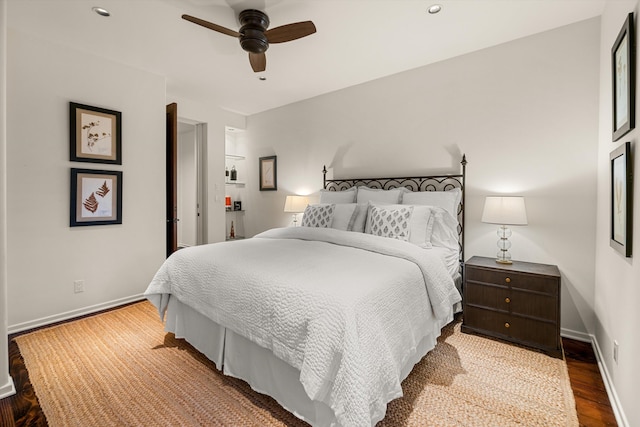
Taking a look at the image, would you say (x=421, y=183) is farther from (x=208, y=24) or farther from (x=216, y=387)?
(x=216, y=387)

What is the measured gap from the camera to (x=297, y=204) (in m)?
4.26

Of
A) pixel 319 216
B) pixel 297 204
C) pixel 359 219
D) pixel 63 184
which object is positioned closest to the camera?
pixel 63 184

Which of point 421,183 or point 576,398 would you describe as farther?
point 421,183

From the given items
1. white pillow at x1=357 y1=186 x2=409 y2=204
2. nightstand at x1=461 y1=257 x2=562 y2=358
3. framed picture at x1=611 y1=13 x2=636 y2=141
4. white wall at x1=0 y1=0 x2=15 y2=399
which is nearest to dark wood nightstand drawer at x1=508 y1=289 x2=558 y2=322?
nightstand at x1=461 y1=257 x2=562 y2=358

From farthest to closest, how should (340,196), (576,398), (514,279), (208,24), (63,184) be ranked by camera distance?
(340,196) → (63,184) → (514,279) → (208,24) → (576,398)

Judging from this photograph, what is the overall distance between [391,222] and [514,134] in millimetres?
1424

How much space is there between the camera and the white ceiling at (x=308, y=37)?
230cm

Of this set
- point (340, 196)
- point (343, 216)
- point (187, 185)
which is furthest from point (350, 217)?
point (187, 185)

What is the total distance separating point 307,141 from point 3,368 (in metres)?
3.73

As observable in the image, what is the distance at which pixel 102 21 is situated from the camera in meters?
→ 2.52

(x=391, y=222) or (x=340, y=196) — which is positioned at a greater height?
(x=340, y=196)

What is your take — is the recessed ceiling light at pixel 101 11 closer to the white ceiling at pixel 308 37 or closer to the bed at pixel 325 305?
the white ceiling at pixel 308 37

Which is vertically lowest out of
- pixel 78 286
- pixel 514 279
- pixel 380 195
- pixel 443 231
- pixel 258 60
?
pixel 78 286

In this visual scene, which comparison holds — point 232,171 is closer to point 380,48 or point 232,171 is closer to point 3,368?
point 380,48
